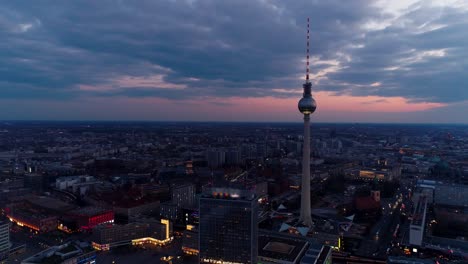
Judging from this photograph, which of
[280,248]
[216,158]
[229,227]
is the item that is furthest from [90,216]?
[216,158]

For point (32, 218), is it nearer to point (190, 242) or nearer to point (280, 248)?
point (190, 242)

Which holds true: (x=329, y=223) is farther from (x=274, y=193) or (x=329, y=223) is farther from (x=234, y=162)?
(x=234, y=162)

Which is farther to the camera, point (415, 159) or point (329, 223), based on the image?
point (415, 159)

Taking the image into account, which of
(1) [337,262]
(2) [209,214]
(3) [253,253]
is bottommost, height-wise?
(1) [337,262]

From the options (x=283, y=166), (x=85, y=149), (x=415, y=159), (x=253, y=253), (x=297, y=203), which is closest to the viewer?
(x=253, y=253)

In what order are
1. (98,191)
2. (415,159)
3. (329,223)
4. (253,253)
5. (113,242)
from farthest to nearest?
(415,159)
(98,191)
(329,223)
(113,242)
(253,253)

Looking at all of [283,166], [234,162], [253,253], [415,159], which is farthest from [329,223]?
[415,159]

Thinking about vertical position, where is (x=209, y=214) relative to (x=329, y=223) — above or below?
above
